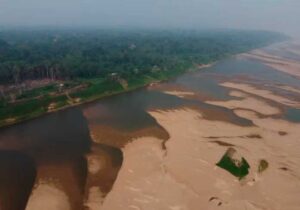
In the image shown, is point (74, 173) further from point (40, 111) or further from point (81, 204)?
point (40, 111)

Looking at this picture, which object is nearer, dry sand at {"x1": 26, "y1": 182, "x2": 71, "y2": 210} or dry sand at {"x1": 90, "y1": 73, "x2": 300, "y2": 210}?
dry sand at {"x1": 26, "y1": 182, "x2": 71, "y2": 210}

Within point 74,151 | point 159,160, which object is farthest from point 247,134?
point 74,151

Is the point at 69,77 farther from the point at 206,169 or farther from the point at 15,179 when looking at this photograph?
the point at 206,169

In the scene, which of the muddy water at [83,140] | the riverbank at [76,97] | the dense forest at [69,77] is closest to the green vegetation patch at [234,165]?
the muddy water at [83,140]

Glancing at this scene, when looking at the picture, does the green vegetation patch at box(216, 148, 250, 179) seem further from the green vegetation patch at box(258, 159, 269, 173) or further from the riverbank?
the riverbank

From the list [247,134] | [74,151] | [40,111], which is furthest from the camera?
[40,111]

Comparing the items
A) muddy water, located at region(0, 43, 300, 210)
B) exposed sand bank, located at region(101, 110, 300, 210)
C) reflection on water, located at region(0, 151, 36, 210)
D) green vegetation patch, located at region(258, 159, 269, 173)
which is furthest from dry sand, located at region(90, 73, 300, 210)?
reflection on water, located at region(0, 151, 36, 210)

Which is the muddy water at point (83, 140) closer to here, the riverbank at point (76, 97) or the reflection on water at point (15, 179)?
the reflection on water at point (15, 179)
